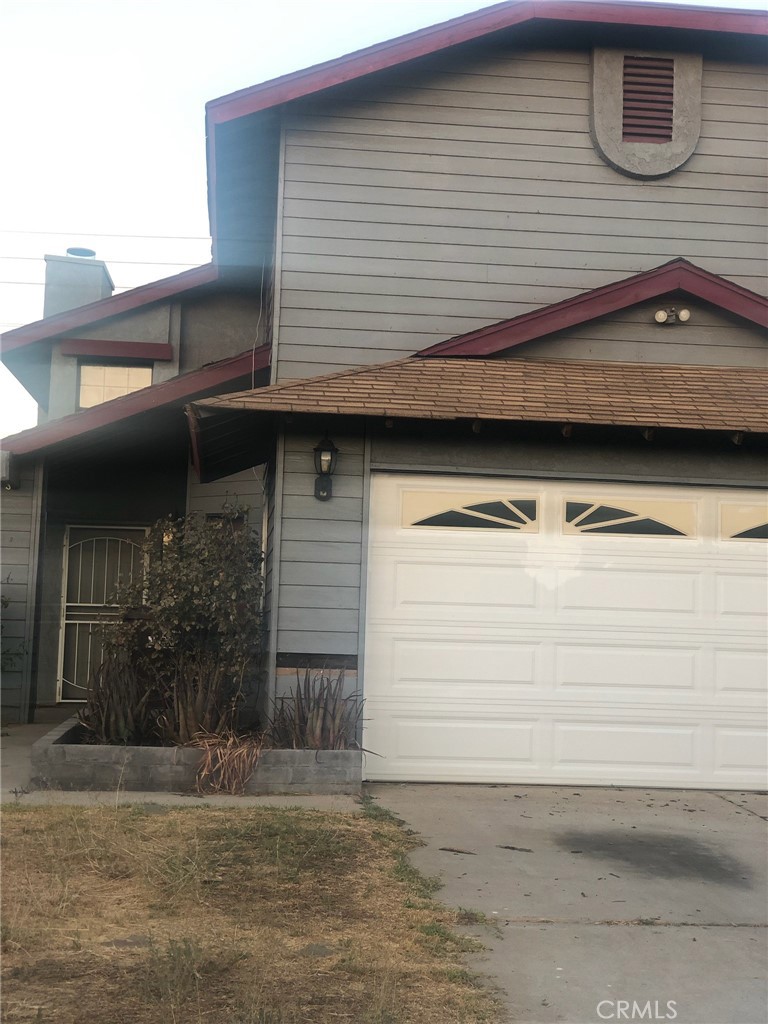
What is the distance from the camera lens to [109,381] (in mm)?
13945

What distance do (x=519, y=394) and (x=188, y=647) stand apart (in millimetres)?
3318

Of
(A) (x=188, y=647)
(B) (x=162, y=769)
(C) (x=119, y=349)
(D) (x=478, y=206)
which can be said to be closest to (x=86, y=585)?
(C) (x=119, y=349)

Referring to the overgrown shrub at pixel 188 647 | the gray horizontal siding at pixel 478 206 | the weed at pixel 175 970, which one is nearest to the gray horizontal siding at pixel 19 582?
the overgrown shrub at pixel 188 647

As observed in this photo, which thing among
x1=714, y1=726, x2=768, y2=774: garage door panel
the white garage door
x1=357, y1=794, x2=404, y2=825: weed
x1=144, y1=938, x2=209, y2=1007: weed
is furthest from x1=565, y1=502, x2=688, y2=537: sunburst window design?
x1=144, y1=938, x2=209, y2=1007: weed

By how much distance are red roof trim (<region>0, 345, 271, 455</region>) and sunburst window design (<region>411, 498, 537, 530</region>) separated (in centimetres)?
326

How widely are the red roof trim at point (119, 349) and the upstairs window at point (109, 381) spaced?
229 millimetres

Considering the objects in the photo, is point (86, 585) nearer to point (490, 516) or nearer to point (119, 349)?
point (119, 349)

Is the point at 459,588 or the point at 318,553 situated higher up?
the point at 318,553

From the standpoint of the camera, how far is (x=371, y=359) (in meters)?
8.90

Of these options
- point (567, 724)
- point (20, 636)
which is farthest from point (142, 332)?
point (567, 724)

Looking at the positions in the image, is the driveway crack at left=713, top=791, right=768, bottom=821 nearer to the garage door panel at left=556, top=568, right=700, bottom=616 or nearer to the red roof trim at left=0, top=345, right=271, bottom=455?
the garage door panel at left=556, top=568, right=700, bottom=616

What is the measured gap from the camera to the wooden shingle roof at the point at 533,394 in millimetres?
7758

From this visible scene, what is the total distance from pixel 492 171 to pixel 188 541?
4305mm

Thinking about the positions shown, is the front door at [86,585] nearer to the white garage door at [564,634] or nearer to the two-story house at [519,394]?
the two-story house at [519,394]
